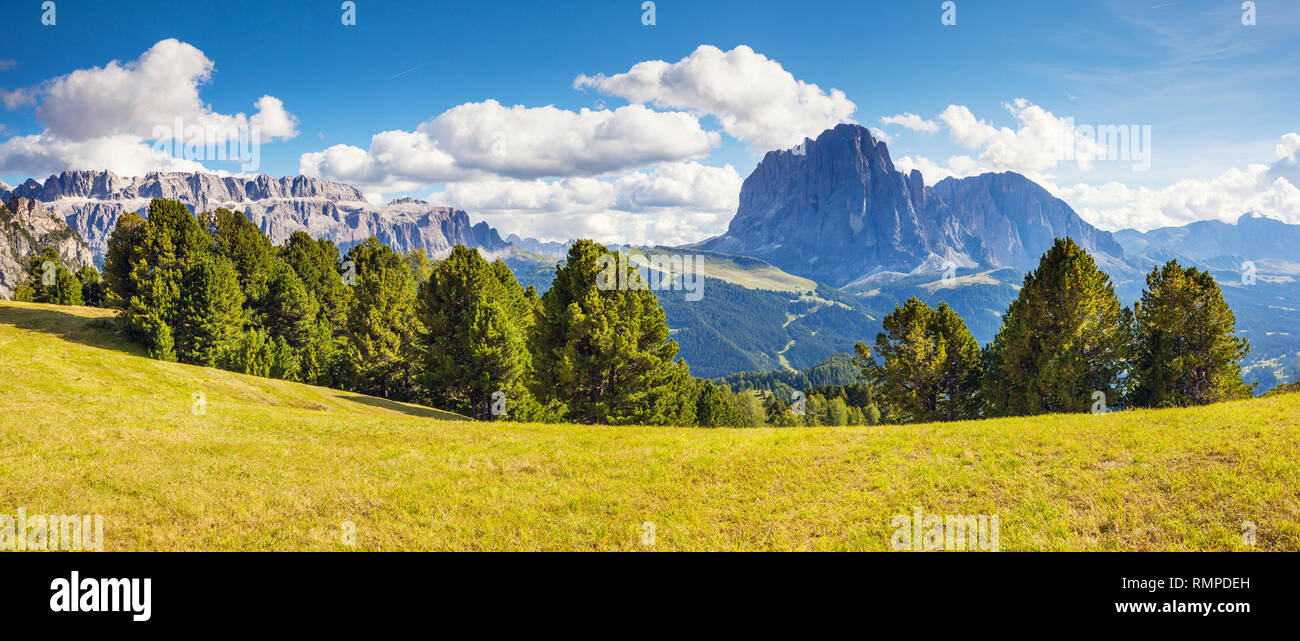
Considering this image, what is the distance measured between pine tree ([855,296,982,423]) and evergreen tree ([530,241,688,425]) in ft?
67.4

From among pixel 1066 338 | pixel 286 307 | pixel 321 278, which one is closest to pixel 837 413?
pixel 1066 338

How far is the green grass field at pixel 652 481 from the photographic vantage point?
11.8m

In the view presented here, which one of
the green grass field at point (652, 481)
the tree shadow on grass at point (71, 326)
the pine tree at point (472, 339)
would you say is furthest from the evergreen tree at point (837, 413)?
the tree shadow on grass at point (71, 326)

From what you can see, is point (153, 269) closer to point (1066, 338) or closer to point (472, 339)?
point (472, 339)

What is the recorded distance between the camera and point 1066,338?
4106cm

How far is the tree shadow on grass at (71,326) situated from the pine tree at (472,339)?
26250 mm

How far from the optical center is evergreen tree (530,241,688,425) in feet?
125

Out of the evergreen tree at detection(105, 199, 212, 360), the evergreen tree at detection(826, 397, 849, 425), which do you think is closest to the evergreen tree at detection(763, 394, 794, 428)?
the evergreen tree at detection(826, 397, 849, 425)

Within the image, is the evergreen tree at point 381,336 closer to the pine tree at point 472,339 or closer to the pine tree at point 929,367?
the pine tree at point 472,339

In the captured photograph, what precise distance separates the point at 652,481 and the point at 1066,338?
40.5 meters

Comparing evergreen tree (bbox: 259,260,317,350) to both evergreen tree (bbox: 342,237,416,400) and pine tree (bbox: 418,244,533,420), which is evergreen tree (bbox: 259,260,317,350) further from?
pine tree (bbox: 418,244,533,420)

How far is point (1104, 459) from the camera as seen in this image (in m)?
15.4
